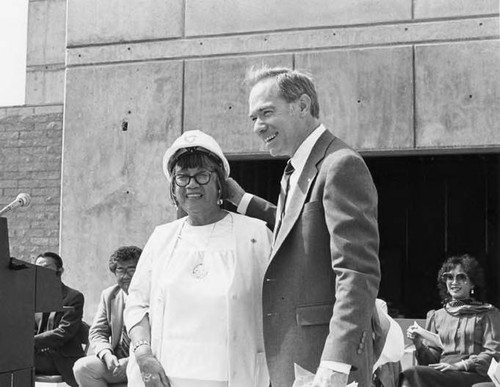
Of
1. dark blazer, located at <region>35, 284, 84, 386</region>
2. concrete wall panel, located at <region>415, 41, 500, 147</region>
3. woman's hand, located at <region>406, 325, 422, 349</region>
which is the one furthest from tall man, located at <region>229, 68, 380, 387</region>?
dark blazer, located at <region>35, 284, 84, 386</region>

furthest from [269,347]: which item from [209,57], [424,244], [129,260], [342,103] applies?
[424,244]

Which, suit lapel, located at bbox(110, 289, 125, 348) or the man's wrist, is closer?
the man's wrist

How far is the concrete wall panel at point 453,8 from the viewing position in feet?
22.6

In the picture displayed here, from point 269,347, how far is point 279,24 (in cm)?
508

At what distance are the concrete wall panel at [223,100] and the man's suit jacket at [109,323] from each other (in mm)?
1921

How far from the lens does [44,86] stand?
35.5 feet

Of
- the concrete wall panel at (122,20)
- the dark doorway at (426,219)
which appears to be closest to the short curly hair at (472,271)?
the dark doorway at (426,219)

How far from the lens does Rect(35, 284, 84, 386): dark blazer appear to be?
6844mm

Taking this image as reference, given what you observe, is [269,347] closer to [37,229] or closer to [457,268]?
[457,268]

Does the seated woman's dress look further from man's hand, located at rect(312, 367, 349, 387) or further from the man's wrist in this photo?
A: man's hand, located at rect(312, 367, 349, 387)

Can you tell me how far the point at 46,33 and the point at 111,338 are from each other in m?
5.83

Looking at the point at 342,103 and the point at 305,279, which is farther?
the point at 342,103

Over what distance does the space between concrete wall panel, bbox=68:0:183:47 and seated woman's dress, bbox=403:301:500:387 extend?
11.9ft

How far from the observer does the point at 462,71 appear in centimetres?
693
